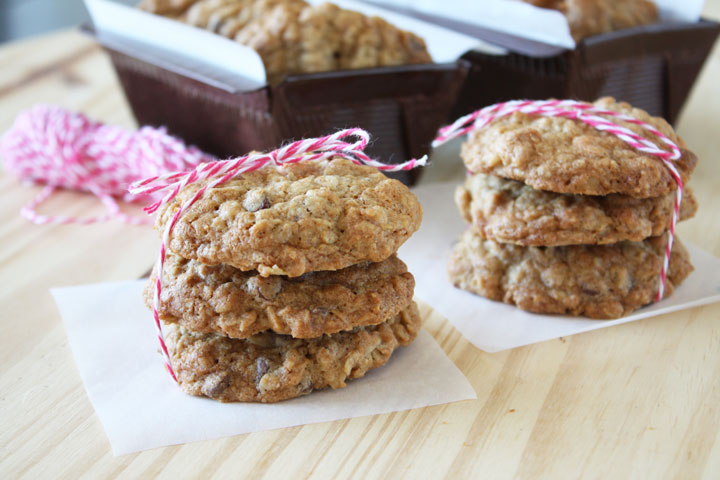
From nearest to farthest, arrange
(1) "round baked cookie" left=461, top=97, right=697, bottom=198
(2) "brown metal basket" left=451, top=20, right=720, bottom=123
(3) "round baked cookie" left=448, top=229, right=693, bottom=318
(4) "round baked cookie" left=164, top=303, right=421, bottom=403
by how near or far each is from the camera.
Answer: (4) "round baked cookie" left=164, top=303, right=421, bottom=403
(1) "round baked cookie" left=461, top=97, right=697, bottom=198
(3) "round baked cookie" left=448, top=229, right=693, bottom=318
(2) "brown metal basket" left=451, top=20, right=720, bottom=123

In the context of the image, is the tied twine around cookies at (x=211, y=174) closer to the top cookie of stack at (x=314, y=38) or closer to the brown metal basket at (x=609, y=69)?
the top cookie of stack at (x=314, y=38)

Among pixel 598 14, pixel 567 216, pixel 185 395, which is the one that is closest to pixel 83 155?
pixel 185 395

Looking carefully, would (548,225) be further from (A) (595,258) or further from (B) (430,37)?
(B) (430,37)

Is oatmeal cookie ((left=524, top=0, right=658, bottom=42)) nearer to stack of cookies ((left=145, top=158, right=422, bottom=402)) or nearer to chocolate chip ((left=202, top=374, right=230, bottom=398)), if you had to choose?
stack of cookies ((left=145, top=158, right=422, bottom=402))


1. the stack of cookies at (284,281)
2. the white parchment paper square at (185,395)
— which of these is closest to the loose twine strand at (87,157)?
the white parchment paper square at (185,395)

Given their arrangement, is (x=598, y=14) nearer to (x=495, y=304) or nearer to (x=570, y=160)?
(x=570, y=160)

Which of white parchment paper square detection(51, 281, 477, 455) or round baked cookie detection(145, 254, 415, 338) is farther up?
round baked cookie detection(145, 254, 415, 338)

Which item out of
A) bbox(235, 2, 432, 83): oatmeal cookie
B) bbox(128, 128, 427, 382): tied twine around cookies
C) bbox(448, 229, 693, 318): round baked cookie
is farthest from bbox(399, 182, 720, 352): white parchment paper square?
bbox(235, 2, 432, 83): oatmeal cookie
